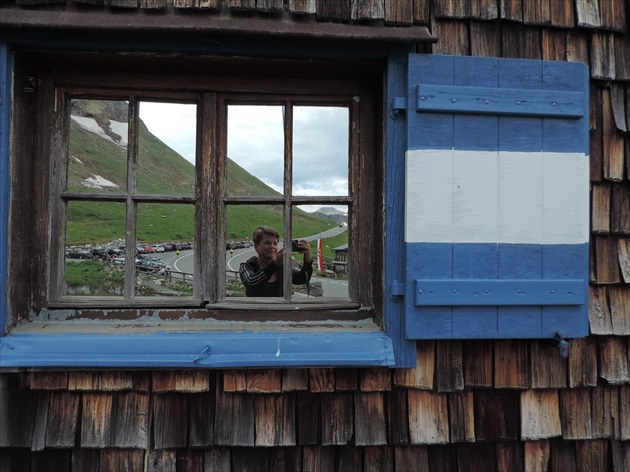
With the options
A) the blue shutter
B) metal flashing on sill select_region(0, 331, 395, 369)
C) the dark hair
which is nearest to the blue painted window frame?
metal flashing on sill select_region(0, 331, 395, 369)

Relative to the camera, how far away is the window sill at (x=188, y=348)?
152 cm

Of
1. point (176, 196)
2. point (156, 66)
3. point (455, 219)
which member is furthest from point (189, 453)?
point (156, 66)

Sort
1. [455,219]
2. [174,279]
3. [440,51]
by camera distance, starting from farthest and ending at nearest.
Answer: [174,279], [440,51], [455,219]

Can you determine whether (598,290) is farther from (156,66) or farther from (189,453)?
(156,66)

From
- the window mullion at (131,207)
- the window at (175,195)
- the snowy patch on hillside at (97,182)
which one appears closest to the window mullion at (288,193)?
the window at (175,195)

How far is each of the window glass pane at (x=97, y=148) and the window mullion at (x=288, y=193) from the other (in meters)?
0.71

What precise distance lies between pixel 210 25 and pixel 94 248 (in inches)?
43.6

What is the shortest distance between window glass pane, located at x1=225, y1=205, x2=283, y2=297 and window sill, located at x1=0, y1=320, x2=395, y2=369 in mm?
308

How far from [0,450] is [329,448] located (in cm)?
133

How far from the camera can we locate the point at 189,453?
169cm

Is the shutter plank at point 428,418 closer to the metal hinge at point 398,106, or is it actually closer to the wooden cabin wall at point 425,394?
the wooden cabin wall at point 425,394

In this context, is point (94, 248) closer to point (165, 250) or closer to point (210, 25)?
point (165, 250)

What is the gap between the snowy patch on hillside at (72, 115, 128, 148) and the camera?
1.78 m

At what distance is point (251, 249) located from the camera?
1.95 meters
